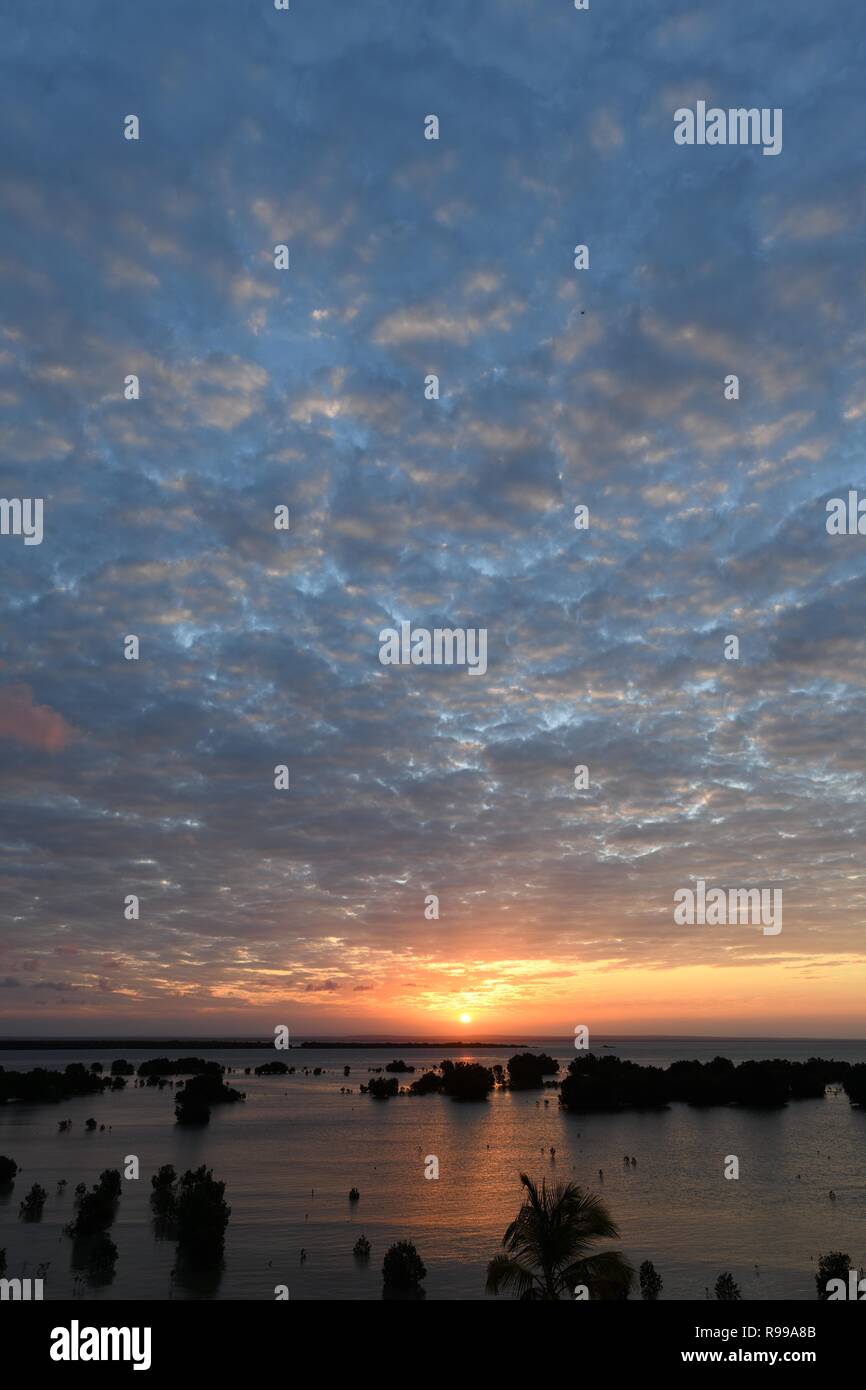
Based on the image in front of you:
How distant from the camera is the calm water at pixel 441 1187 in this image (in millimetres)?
47022

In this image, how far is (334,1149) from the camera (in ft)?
310

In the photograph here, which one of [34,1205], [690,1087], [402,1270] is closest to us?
[402,1270]

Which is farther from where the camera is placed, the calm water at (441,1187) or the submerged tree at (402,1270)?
the calm water at (441,1187)

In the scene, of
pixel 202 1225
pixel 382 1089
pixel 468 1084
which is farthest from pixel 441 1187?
pixel 382 1089

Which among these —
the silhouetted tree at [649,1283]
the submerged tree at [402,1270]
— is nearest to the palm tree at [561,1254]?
the silhouetted tree at [649,1283]

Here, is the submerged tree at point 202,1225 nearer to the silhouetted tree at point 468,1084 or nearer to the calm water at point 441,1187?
the calm water at point 441,1187

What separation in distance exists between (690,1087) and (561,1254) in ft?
467

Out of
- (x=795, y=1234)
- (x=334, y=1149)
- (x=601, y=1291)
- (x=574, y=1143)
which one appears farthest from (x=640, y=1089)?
(x=601, y=1291)

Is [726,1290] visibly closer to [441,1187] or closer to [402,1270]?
[402,1270]

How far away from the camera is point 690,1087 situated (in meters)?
→ 148

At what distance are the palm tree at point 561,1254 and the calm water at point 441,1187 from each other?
2427cm

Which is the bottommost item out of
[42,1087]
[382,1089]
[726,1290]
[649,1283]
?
[382,1089]
